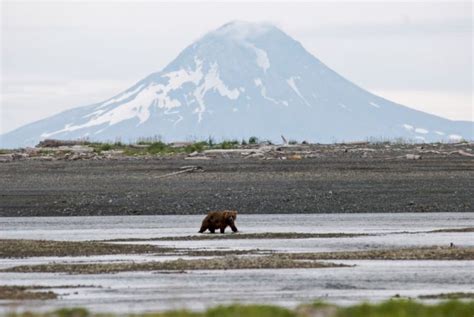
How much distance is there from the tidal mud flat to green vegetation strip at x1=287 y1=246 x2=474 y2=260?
1530 centimetres

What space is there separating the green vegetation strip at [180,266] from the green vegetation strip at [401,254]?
40.2 inches

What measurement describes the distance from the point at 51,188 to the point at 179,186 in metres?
4.64

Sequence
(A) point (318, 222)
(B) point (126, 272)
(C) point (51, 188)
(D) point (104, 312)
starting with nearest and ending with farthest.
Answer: (D) point (104, 312), (B) point (126, 272), (A) point (318, 222), (C) point (51, 188)

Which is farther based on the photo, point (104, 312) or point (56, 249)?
point (56, 249)

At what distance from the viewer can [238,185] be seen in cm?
5097

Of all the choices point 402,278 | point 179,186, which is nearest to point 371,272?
point 402,278

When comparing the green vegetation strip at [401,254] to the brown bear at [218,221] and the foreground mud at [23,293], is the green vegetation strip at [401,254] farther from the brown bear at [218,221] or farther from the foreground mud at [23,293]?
the brown bear at [218,221]

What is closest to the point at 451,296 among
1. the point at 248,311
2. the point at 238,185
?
the point at 248,311

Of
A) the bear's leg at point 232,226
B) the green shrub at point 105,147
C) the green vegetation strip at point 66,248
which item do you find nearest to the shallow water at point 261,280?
the bear's leg at point 232,226

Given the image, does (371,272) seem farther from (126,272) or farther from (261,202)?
(261,202)

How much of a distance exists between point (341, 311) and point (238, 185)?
33.2 m

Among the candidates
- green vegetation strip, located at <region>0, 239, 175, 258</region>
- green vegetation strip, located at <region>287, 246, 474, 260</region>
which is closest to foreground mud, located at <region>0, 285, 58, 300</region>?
green vegetation strip, located at <region>287, 246, 474, 260</region>

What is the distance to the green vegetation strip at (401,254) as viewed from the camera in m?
27.8

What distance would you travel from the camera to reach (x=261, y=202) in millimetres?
46125
